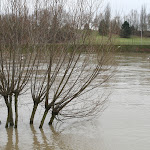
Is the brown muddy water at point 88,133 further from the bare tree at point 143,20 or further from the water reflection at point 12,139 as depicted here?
the bare tree at point 143,20

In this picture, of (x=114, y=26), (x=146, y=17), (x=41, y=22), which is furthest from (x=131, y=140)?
(x=146, y=17)

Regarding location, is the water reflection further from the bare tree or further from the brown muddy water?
the bare tree

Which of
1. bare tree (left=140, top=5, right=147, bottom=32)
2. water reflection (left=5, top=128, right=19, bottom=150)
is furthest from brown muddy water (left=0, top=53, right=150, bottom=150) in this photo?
bare tree (left=140, top=5, right=147, bottom=32)

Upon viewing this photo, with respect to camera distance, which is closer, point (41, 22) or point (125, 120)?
point (41, 22)

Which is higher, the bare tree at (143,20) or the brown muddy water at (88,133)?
the bare tree at (143,20)

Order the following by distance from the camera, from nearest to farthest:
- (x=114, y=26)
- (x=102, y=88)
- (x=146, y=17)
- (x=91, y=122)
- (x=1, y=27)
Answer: (x=1, y=27) → (x=114, y=26) → (x=91, y=122) → (x=102, y=88) → (x=146, y=17)

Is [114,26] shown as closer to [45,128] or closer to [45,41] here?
[45,41]

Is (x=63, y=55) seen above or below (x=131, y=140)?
above

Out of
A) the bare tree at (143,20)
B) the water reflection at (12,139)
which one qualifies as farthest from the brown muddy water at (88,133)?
the bare tree at (143,20)

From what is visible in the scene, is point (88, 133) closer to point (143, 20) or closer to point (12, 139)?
point (12, 139)

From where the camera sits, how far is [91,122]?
12703 millimetres

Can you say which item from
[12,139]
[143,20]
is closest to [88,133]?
[12,139]

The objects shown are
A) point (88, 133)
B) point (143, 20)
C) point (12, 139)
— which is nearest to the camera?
point (12, 139)

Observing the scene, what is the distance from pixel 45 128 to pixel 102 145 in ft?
7.18
